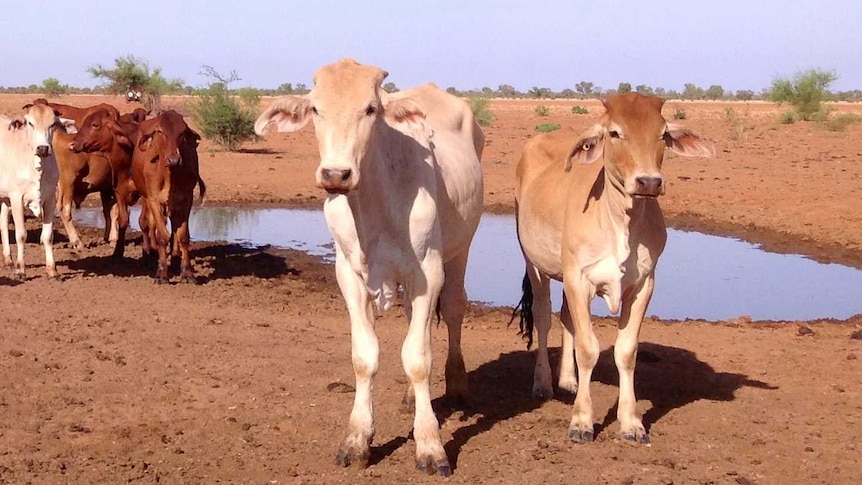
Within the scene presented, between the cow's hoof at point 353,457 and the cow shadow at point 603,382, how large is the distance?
0.16 metres

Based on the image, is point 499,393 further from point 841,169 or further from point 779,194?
point 841,169

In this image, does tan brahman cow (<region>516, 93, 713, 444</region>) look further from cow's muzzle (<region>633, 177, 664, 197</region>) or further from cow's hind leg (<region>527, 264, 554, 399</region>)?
cow's hind leg (<region>527, 264, 554, 399</region>)

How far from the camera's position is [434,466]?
5414 mm

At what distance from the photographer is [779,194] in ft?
60.5

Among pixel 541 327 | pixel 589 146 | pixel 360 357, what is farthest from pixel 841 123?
pixel 360 357

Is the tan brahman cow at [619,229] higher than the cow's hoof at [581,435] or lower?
higher

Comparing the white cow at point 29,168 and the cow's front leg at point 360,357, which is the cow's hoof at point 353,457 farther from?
the white cow at point 29,168

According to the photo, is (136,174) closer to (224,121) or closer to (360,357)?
(360,357)

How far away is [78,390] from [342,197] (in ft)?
8.73

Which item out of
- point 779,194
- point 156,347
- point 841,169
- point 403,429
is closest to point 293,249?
point 156,347

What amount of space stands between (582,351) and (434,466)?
1294 mm

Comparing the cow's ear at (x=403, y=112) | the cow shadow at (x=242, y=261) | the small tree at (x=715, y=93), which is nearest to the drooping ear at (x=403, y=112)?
the cow's ear at (x=403, y=112)

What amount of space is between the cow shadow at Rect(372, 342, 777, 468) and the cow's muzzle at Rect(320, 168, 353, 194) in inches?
67.7

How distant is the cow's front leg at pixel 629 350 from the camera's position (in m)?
6.07
